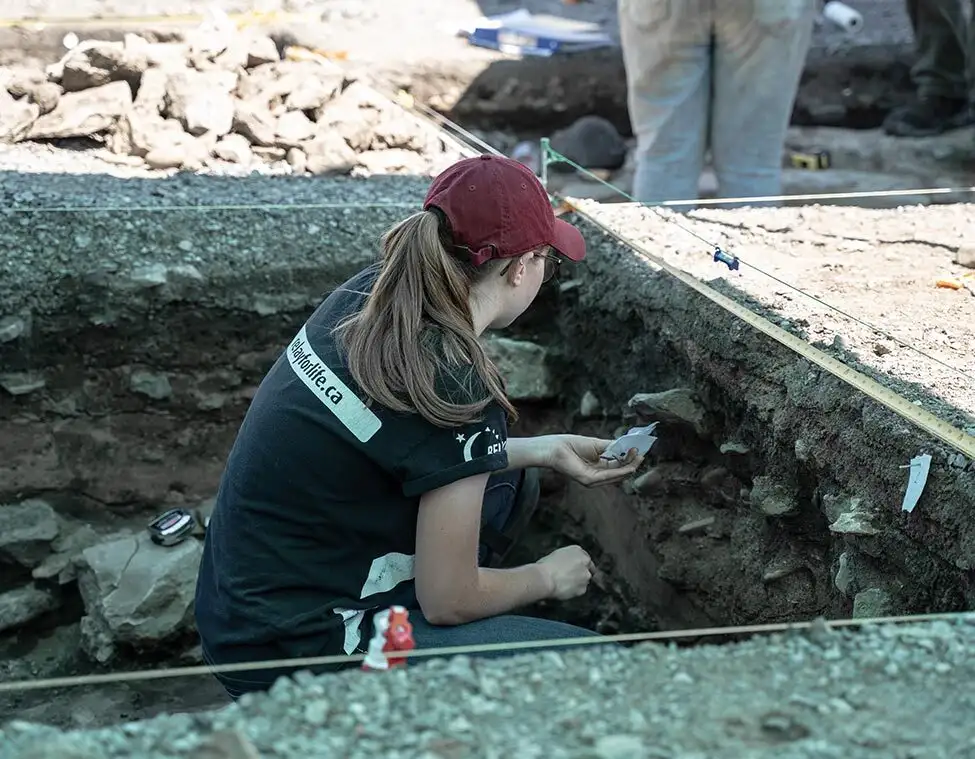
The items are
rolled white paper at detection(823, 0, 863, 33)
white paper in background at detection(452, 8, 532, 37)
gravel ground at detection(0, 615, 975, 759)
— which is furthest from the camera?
rolled white paper at detection(823, 0, 863, 33)

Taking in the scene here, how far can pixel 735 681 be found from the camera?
172 centimetres

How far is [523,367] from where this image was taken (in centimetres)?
411

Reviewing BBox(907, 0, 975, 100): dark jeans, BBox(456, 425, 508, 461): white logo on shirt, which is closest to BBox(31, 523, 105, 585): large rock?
BBox(456, 425, 508, 461): white logo on shirt

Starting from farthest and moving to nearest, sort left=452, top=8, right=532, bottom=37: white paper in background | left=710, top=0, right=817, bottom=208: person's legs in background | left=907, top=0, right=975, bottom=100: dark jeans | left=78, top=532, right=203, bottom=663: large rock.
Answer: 1. left=452, top=8, right=532, bottom=37: white paper in background
2. left=907, top=0, right=975, bottom=100: dark jeans
3. left=710, top=0, right=817, bottom=208: person's legs in background
4. left=78, top=532, right=203, bottom=663: large rock

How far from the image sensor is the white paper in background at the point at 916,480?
2393mm

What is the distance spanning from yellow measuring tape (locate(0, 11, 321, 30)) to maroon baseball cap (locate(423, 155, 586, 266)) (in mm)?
5081

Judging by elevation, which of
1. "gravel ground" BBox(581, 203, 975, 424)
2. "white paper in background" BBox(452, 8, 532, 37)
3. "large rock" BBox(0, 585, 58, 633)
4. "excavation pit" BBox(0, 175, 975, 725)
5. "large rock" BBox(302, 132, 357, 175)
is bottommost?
"large rock" BBox(0, 585, 58, 633)

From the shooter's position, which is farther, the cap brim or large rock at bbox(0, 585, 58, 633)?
large rock at bbox(0, 585, 58, 633)

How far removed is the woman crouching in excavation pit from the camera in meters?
2.24

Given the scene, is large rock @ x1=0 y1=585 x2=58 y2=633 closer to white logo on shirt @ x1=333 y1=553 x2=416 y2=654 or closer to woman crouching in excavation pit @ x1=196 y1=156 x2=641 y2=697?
woman crouching in excavation pit @ x1=196 y1=156 x2=641 y2=697

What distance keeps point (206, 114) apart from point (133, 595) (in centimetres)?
233

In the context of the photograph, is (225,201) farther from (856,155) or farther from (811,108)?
(811,108)

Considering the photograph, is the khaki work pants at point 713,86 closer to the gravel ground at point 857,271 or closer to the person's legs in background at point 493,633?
the gravel ground at point 857,271

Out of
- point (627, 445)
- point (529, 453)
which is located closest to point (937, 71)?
point (627, 445)
